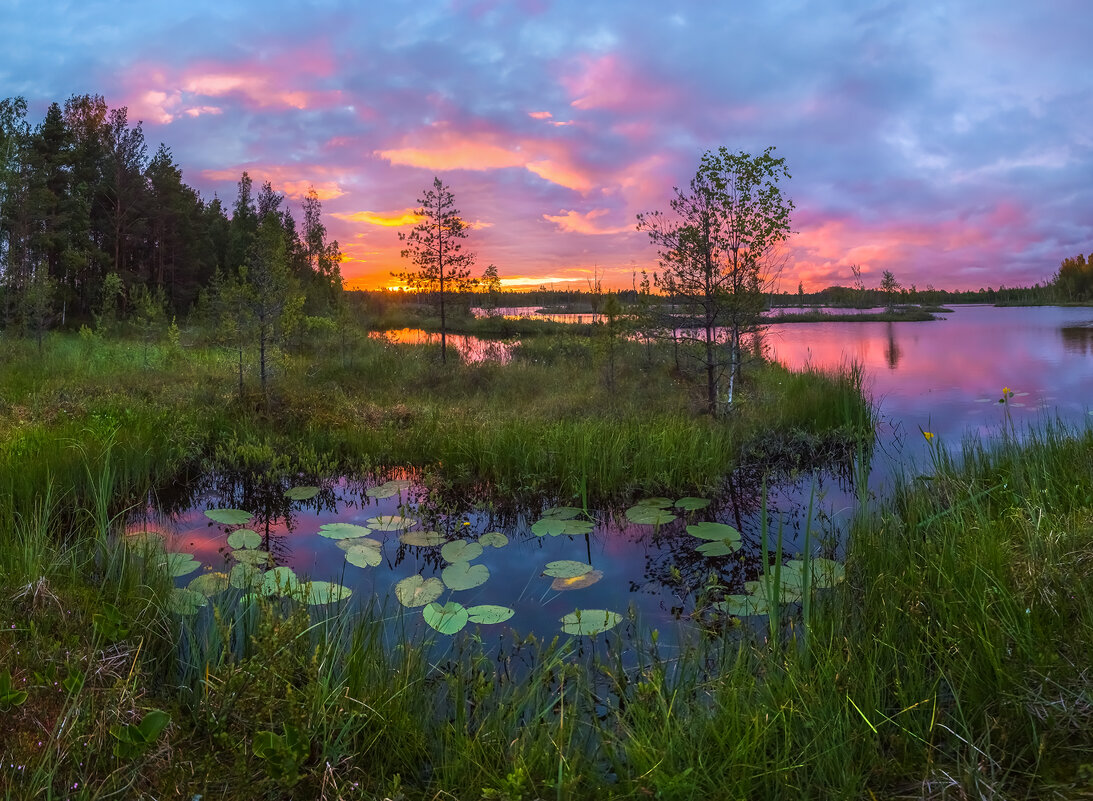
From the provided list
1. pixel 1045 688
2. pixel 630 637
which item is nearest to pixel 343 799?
pixel 630 637

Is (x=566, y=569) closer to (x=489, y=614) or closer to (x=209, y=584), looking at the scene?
(x=489, y=614)

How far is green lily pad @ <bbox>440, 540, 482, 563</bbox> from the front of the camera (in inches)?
192

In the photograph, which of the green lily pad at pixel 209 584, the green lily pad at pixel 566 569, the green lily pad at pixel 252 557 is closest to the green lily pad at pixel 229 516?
the green lily pad at pixel 252 557

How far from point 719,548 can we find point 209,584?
13.3ft

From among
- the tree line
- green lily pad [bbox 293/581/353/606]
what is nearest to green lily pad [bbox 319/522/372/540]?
green lily pad [bbox 293/581/353/606]

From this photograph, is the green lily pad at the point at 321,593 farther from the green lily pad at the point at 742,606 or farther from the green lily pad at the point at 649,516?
the green lily pad at the point at 649,516

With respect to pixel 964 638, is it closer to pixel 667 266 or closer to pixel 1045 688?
pixel 1045 688

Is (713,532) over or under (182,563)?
under

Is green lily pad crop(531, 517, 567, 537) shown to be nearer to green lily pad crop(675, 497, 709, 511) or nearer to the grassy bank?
green lily pad crop(675, 497, 709, 511)

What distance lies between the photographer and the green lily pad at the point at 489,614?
3.83 m

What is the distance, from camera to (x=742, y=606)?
3.98 meters

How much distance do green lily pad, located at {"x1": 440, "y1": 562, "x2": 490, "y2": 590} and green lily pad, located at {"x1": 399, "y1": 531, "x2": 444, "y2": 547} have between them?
595 millimetres

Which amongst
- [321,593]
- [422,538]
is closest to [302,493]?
[422,538]

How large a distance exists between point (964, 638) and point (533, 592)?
2737 mm
